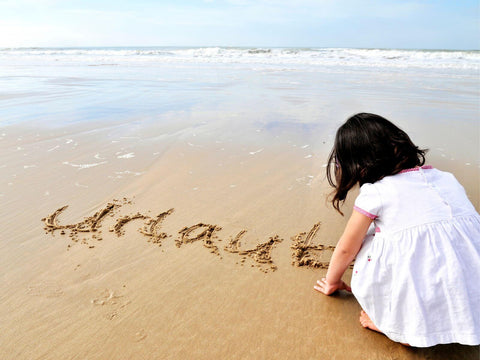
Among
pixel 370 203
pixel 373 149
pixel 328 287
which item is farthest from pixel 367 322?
pixel 373 149

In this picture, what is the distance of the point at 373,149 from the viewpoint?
5.55 feet

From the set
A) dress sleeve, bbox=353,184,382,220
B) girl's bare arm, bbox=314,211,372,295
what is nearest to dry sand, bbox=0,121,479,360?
girl's bare arm, bbox=314,211,372,295

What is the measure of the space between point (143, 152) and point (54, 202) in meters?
1.43

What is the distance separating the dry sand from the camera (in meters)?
1.71

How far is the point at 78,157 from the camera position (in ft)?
13.5

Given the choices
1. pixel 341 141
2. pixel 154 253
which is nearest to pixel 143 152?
pixel 154 253

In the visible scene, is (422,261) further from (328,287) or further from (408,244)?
(328,287)

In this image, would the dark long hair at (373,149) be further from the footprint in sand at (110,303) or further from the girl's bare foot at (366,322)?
the footprint in sand at (110,303)

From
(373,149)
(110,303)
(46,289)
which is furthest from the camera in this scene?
(46,289)

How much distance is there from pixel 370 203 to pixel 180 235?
4.97 feet

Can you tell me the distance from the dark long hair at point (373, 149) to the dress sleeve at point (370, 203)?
0.11 meters

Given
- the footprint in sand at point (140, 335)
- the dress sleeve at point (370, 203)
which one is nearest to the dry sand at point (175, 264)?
the footprint in sand at point (140, 335)

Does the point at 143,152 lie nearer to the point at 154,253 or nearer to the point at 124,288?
the point at 154,253

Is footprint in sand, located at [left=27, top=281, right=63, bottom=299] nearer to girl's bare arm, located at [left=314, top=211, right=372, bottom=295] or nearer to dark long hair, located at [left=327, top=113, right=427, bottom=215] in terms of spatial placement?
girl's bare arm, located at [left=314, top=211, right=372, bottom=295]
